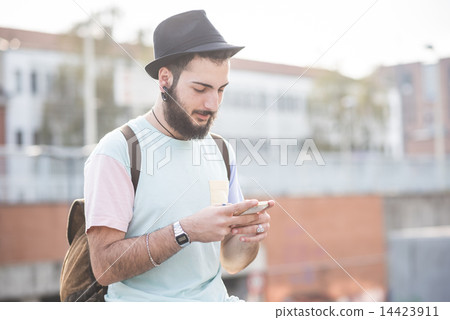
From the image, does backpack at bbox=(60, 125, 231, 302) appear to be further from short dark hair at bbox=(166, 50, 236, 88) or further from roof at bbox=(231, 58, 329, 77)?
roof at bbox=(231, 58, 329, 77)

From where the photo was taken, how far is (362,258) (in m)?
7.66

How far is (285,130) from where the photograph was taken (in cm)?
790

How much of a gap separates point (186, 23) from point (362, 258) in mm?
6976

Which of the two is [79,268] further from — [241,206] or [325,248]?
[325,248]

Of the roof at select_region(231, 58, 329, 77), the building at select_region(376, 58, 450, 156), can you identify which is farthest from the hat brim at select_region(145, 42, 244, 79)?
the building at select_region(376, 58, 450, 156)

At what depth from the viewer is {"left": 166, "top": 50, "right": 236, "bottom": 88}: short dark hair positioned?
111 cm

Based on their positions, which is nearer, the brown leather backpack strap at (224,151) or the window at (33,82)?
the brown leather backpack strap at (224,151)

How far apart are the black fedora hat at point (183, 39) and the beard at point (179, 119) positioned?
68mm

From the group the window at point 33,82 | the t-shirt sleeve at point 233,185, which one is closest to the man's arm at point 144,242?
the t-shirt sleeve at point 233,185

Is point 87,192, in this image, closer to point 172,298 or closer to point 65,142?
point 172,298

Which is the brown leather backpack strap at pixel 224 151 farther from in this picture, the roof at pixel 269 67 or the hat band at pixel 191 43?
the roof at pixel 269 67

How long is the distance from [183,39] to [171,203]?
1.04 ft

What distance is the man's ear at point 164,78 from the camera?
1137 millimetres
